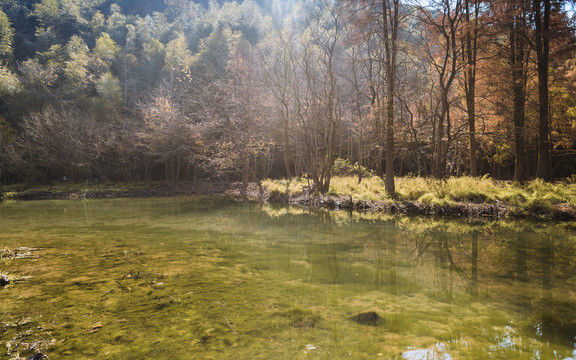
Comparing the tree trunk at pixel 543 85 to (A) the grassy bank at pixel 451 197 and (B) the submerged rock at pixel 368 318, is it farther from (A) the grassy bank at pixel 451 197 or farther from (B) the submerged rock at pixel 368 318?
(B) the submerged rock at pixel 368 318

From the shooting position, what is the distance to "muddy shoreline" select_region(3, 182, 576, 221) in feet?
32.5

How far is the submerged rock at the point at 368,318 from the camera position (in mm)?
3637

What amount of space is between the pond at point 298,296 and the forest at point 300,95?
734 centimetres

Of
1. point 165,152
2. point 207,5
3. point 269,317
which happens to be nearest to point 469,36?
point 269,317

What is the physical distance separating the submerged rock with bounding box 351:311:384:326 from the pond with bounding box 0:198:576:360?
2 cm

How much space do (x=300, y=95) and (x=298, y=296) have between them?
16012mm

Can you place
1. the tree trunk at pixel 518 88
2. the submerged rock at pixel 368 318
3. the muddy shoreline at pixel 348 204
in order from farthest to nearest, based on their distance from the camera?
the tree trunk at pixel 518 88 → the muddy shoreline at pixel 348 204 → the submerged rock at pixel 368 318

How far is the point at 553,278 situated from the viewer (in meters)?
4.98

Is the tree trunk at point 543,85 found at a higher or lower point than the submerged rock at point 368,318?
higher

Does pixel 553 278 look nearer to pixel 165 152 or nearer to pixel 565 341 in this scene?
pixel 565 341

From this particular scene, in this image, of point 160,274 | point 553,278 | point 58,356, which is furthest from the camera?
point 160,274

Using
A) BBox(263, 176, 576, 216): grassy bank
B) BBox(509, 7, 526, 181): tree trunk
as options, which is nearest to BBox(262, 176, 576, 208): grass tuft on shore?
BBox(263, 176, 576, 216): grassy bank

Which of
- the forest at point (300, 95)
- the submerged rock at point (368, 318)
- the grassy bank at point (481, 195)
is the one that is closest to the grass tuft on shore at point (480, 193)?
the grassy bank at point (481, 195)

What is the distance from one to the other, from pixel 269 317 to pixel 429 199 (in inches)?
370
